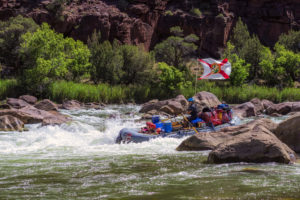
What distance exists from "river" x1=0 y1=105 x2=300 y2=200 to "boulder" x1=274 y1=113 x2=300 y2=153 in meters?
2.21

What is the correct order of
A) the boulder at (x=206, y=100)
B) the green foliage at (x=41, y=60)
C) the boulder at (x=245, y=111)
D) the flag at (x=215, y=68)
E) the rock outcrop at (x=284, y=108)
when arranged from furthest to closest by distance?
the green foliage at (x=41, y=60)
the boulder at (x=206, y=100)
the rock outcrop at (x=284, y=108)
the boulder at (x=245, y=111)
the flag at (x=215, y=68)

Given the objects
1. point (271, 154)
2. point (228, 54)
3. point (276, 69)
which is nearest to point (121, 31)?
point (228, 54)

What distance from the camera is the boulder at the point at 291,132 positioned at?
32.3 ft

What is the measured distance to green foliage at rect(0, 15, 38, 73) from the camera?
3650 centimetres

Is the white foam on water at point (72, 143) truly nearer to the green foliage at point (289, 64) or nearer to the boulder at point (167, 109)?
the boulder at point (167, 109)

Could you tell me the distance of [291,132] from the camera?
32.9 ft

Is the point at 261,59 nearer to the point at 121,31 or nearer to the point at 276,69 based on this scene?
the point at 276,69

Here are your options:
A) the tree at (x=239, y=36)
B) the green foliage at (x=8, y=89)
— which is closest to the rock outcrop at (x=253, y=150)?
the green foliage at (x=8, y=89)

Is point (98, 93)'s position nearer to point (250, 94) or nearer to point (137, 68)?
point (137, 68)

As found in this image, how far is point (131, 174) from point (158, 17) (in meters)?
50.7

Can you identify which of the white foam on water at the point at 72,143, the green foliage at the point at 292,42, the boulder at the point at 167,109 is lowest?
the boulder at the point at 167,109

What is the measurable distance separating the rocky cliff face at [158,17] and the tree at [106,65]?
1314 centimetres

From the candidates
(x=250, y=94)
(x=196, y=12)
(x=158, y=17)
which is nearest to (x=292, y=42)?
(x=196, y=12)

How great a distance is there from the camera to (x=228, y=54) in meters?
39.0
